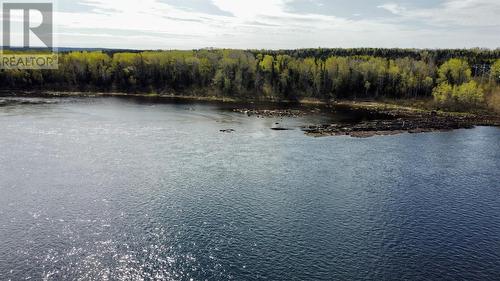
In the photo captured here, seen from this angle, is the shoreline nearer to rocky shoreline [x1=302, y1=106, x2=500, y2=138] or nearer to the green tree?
rocky shoreline [x1=302, y1=106, x2=500, y2=138]

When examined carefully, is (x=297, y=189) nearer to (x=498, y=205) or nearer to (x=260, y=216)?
(x=260, y=216)

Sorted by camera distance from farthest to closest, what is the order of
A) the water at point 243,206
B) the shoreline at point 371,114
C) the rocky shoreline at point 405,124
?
the shoreline at point 371,114 < the rocky shoreline at point 405,124 < the water at point 243,206

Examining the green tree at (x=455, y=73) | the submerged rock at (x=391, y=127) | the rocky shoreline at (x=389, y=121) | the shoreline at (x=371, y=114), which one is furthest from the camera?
the green tree at (x=455, y=73)

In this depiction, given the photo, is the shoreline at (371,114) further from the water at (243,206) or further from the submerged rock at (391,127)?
the water at (243,206)

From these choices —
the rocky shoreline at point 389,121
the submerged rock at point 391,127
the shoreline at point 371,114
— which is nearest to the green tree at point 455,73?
the shoreline at point 371,114

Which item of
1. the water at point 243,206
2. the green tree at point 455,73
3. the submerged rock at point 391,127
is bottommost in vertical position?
the water at point 243,206

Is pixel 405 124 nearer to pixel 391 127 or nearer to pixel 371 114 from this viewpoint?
pixel 391 127

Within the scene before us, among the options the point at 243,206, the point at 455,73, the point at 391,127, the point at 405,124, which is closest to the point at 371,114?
the point at 405,124

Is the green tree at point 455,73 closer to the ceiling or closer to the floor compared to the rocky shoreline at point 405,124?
closer to the ceiling
